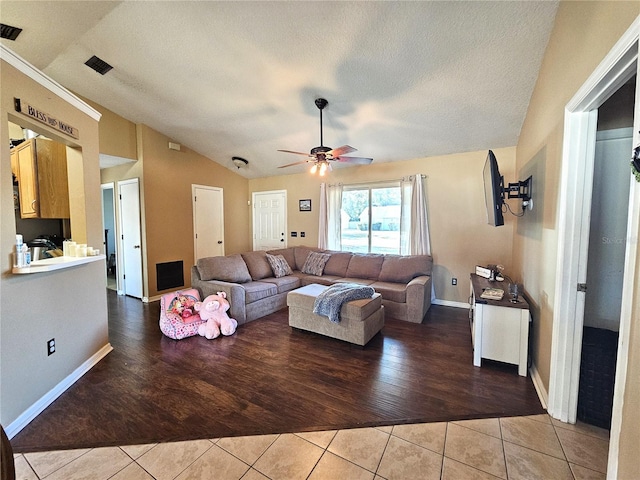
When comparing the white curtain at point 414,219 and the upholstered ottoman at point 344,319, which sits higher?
the white curtain at point 414,219

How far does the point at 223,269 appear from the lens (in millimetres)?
3861

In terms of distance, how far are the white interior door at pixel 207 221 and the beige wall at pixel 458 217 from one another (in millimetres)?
3313

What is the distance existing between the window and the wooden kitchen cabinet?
3957 millimetres

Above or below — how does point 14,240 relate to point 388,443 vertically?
above

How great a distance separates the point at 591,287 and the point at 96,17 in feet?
15.2

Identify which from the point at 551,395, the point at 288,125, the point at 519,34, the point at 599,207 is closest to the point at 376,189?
the point at 288,125

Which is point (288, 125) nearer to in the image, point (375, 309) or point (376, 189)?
point (376, 189)

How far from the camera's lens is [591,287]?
190 centimetres

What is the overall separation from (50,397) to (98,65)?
344 cm

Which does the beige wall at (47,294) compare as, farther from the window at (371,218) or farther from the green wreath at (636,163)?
the window at (371,218)

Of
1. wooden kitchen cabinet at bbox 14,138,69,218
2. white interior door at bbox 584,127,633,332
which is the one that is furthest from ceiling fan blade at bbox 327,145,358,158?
wooden kitchen cabinet at bbox 14,138,69,218

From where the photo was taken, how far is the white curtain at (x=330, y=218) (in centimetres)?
519

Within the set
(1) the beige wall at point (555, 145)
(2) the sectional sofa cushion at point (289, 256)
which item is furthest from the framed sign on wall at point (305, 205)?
(1) the beige wall at point (555, 145)

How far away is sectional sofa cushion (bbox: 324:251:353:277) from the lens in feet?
15.3
